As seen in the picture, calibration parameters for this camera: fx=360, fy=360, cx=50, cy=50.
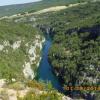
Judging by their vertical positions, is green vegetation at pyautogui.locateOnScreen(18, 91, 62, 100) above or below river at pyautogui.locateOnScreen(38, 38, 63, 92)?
above

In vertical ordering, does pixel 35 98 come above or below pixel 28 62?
above

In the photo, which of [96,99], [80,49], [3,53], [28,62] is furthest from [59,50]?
[96,99]

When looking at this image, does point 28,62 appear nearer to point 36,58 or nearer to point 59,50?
point 36,58

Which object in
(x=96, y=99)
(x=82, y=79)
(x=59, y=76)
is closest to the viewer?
(x=96, y=99)

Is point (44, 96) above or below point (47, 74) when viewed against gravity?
above

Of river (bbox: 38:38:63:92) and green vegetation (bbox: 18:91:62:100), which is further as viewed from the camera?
river (bbox: 38:38:63:92)

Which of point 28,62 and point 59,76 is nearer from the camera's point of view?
point 59,76

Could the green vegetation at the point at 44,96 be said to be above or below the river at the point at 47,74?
above

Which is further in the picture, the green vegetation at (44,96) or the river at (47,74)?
the river at (47,74)

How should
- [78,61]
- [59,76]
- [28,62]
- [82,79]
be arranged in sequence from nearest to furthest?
1. [82,79]
2. [59,76]
3. [78,61]
4. [28,62]

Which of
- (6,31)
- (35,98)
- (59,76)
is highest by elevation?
(35,98)

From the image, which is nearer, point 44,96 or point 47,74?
point 44,96
